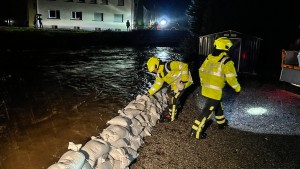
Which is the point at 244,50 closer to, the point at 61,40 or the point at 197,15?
the point at 197,15

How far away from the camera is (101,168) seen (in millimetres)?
3312

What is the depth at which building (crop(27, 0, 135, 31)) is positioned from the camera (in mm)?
30516

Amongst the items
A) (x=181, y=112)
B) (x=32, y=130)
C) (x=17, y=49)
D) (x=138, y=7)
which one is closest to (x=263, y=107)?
(x=181, y=112)

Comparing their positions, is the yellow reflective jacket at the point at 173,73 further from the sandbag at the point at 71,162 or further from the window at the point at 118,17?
the window at the point at 118,17

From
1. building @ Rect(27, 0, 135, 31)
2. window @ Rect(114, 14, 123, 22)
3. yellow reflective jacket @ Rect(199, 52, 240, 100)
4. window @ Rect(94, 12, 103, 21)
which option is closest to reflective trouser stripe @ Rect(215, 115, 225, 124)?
yellow reflective jacket @ Rect(199, 52, 240, 100)

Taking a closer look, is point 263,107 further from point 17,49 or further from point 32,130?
point 17,49

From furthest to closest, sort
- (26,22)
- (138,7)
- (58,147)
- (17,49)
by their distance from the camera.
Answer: (138,7), (26,22), (17,49), (58,147)

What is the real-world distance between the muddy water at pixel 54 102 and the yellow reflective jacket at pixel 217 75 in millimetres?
2042

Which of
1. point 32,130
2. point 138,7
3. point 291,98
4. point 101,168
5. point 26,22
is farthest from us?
point 138,7

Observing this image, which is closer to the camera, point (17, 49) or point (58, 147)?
point (58, 147)

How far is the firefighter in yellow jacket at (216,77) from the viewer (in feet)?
13.6

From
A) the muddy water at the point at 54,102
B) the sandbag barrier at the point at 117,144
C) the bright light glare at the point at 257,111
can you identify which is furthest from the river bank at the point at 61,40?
the bright light glare at the point at 257,111

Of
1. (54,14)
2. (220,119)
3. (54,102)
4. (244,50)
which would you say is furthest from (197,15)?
(54,14)

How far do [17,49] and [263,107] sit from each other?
43.3ft
